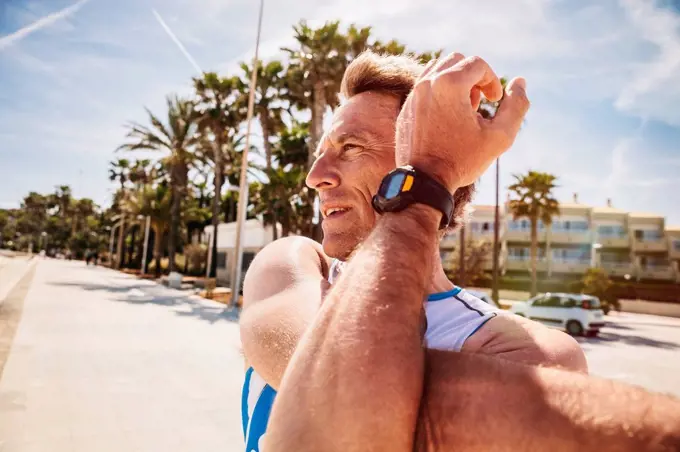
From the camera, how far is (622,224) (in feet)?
174

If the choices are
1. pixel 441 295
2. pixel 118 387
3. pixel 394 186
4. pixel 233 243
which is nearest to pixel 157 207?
pixel 233 243

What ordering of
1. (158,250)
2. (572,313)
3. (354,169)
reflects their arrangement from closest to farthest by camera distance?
(354,169), (572,313), (158,250)

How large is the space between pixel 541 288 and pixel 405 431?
51195mm

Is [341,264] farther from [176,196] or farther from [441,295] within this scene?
[176,196]

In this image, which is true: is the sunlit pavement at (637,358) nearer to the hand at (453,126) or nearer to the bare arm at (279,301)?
the bare arm at (279,301)

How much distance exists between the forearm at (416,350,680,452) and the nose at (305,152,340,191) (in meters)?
0.82

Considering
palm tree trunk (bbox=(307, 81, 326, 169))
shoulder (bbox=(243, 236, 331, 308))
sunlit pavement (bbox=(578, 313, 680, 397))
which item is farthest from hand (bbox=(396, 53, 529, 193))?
palm tree trunk (bbox=(307, 81, 326, 169))

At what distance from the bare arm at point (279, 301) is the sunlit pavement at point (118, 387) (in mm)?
3773

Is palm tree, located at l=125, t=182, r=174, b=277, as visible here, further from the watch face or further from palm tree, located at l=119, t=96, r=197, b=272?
the watch face

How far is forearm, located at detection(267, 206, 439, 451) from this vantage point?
62 centimetres

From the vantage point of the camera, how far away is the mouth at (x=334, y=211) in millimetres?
1433

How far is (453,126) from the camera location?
83 cm

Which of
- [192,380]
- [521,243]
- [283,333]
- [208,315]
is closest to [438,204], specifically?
[283,333]

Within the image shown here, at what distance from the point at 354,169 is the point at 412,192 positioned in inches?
25.6
